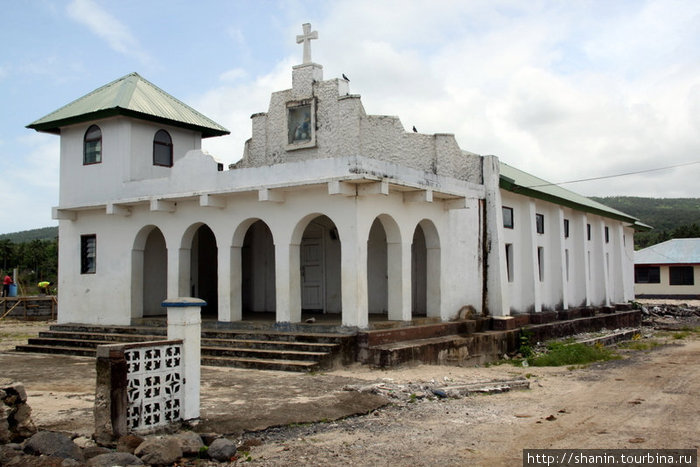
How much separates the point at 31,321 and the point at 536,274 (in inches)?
776

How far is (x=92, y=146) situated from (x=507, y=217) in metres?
11.3

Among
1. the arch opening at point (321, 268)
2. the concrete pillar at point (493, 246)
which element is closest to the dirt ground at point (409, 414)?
the concrete pillar at point (493, 246)

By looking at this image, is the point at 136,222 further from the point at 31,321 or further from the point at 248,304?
the point at 31,321

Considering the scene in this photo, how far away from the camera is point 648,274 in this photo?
4478cm

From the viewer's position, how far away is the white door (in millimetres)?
17453

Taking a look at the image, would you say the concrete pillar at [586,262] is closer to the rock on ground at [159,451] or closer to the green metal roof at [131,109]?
the green metal roof at [131,109]

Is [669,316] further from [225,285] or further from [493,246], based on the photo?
[225,285]

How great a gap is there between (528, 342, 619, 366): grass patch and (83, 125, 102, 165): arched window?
39.0 ft

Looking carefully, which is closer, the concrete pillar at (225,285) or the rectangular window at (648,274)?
the concrete pillar at (225,285)

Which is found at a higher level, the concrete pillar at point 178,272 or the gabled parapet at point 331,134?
the gabled parapet at point 331,134

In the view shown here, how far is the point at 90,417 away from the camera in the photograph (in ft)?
27.3

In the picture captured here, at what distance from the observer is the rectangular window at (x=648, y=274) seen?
44.3 metres

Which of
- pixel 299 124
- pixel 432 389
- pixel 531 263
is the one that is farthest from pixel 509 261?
pixel 432 389

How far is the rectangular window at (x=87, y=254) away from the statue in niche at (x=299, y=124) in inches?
231
